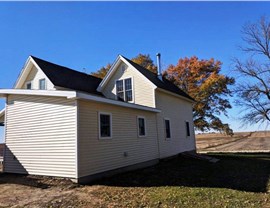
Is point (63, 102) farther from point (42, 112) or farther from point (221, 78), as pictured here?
point (221, 78)

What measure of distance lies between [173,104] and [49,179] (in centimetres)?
1095

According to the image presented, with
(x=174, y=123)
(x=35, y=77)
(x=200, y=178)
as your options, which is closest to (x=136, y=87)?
(x=174, y=123)

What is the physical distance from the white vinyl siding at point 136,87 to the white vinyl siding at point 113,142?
1.47 m

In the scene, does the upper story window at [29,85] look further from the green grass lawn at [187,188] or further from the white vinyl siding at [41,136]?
the green grass lawn at [187,188]

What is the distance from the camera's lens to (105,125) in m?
10.5

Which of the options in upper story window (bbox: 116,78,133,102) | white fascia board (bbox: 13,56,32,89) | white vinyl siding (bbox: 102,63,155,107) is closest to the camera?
white fascia board (bbox: 13,56,32,89)

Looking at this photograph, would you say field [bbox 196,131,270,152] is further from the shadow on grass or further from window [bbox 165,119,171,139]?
the shadow on grass

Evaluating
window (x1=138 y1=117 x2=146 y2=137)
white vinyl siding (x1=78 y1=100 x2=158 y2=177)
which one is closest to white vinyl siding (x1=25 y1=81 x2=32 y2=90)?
white vinyl siding (x1=78 y1=100 x2=158 y2=177)

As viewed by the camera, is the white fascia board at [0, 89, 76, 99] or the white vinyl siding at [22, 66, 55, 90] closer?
the white fascia board at [0, 89, 76, 99]

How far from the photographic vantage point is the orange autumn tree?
25938 millimetres

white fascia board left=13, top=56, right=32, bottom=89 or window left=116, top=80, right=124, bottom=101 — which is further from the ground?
white fascia board left=13, top=56, right=32, bottom=89

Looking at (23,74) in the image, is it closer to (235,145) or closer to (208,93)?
(208,93)

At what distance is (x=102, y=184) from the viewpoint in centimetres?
877

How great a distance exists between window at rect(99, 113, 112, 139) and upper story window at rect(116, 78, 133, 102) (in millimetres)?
5545
